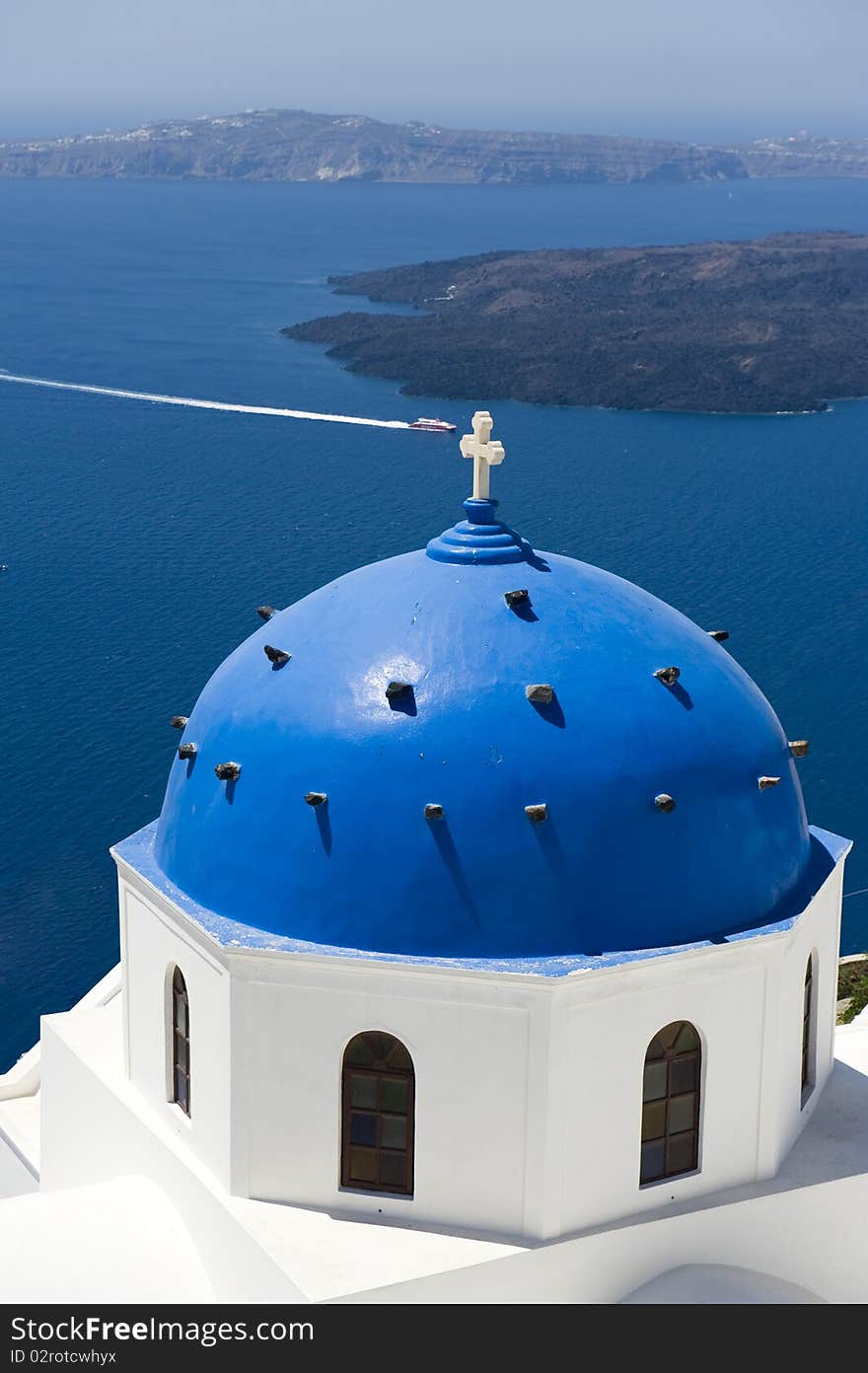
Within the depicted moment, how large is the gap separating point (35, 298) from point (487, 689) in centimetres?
9263

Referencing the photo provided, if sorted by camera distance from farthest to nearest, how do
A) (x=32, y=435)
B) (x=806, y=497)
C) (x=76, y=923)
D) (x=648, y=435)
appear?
(x=648, y=435) < (x=32, y=435) < (x=806, y=497) < (x=76, y=923)

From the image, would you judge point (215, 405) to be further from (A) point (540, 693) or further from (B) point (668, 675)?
(A) point (540, 693)

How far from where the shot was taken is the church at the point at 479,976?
9.59 m

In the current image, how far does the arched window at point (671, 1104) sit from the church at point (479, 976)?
0.05 feet

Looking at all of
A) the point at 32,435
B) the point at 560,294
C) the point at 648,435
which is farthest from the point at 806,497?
the point at 560,294

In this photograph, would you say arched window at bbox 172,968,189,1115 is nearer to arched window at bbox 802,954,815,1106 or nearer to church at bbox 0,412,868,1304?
church at bbox 0,412,868,1304

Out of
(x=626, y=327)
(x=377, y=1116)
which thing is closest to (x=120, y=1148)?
(x=377, y=1116)

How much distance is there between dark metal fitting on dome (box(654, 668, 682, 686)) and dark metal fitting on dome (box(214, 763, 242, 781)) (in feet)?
8.16

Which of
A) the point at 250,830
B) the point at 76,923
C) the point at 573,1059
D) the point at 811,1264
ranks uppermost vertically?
the point at 250,830

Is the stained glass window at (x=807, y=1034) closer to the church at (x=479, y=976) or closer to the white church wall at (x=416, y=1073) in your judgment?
the church at (x=479, y=976)

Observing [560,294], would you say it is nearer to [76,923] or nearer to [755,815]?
[76,923]

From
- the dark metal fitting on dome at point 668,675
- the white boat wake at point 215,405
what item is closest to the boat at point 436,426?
the white boat wake at point 215,405

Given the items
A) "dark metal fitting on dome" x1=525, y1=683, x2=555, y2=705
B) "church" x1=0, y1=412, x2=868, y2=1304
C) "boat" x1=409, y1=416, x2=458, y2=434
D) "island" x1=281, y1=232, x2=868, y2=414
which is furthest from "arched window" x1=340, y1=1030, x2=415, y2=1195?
"island" x1=281, y1=232, x2=868, y2=414

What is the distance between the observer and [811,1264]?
1037 cm
